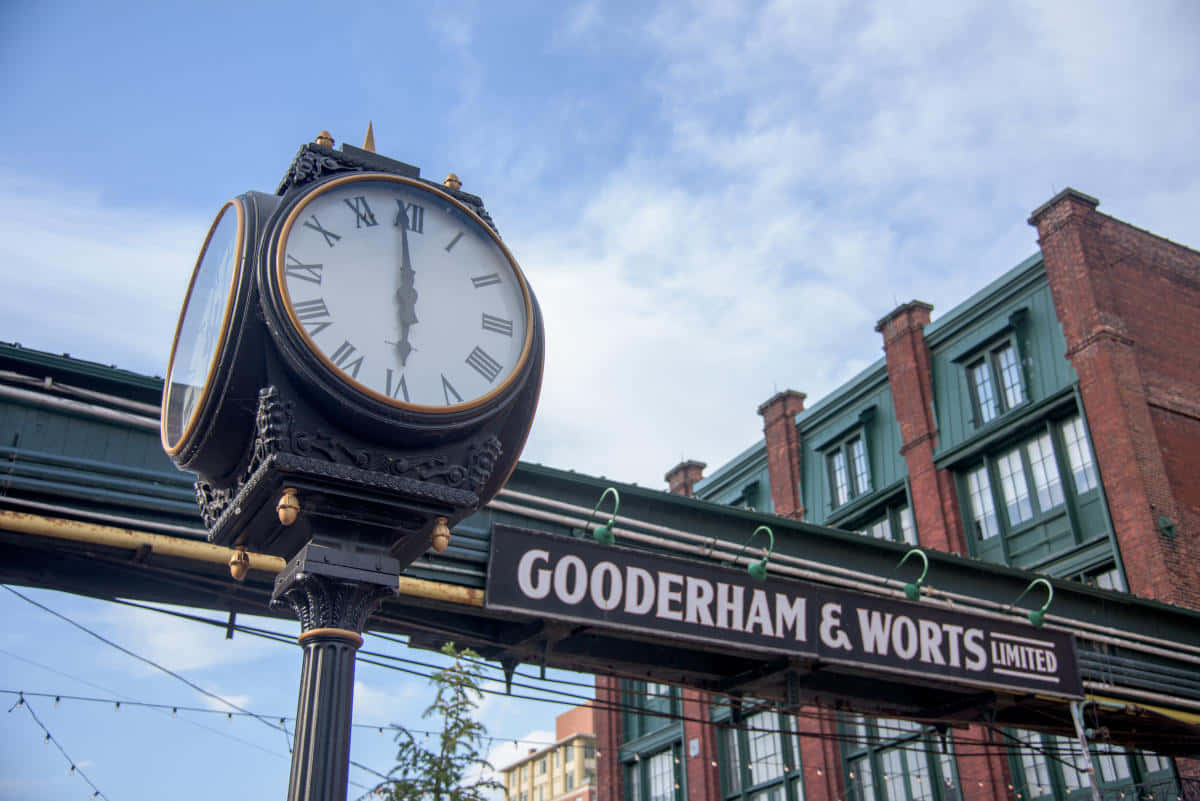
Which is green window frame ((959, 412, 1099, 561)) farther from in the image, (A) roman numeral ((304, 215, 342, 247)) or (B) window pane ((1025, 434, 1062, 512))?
(A) roman numeral ((304, 215, 342, 247))

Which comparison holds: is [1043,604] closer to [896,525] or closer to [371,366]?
[371,366]

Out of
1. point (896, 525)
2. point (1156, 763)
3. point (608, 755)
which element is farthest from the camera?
point (608, 755)

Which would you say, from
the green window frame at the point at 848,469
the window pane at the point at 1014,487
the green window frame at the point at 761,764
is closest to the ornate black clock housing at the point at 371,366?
the window pane at the point at 1014,487

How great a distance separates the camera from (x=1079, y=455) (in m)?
22.6

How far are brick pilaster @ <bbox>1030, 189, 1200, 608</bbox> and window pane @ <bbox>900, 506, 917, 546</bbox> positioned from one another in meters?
5.51

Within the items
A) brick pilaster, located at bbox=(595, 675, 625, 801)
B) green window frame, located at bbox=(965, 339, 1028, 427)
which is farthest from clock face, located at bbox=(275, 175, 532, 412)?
brick pilaster, located at bbox=(595, 675, 625, 801)

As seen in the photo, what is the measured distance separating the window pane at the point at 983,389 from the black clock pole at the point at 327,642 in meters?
23.1

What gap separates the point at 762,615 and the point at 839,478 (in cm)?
1970

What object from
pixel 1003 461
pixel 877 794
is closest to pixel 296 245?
pixel 1003 461

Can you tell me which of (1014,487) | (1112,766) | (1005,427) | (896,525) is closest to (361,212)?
(1112,766)

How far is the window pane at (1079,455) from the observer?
2220 centimetres

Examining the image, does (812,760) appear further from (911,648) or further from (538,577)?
(538,577)

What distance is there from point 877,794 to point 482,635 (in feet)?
61.2

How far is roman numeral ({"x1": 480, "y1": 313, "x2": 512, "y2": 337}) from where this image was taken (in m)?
4.08
